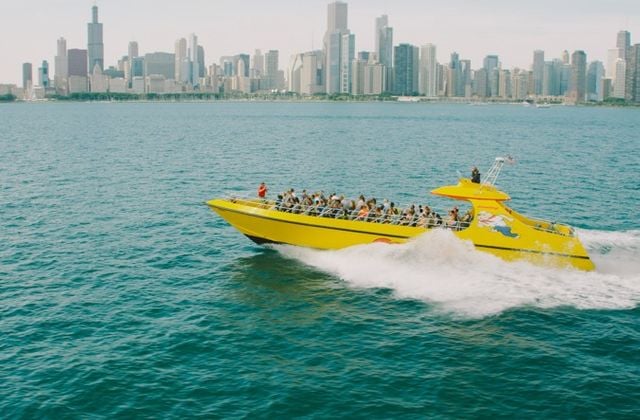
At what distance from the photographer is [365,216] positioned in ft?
105

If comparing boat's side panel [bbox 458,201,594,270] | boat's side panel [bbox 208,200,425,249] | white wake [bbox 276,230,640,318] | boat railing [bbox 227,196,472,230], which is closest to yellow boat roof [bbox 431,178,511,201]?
boat's side panel [bbox 458,201,594,270]

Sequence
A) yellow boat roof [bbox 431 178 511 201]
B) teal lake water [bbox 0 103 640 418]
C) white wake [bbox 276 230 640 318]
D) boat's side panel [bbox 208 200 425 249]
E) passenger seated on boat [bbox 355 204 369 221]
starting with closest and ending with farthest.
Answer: teal lake water [bbox 0 103 640 418] < white wake [bbox 276 230 640 318] < yellow boat roof [bbox 431 178 511 201] < boat's side panel [bbox 208 200 425 249] < passenger seated on boat [bbox 355 204 369 221]

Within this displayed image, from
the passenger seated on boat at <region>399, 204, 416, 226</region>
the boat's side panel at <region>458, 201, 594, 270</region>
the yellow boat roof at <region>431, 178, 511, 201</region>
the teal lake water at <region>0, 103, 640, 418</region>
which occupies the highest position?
the yellow boat roof at <region>431, 178, 511, 201</region>

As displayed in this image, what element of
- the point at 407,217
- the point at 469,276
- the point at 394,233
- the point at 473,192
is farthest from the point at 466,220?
the point at 469,276

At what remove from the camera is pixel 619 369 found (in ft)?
70.0

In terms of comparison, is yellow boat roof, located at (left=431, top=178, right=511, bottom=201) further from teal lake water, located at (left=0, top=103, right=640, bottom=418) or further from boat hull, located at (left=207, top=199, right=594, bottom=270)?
teal lake water, located at (left=0, top=103, right=640, bottom=418)

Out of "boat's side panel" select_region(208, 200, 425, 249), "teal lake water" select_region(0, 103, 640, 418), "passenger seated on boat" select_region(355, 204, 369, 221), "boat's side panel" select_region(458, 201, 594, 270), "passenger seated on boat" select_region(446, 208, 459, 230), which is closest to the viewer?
"teal lake water" select_region(0, 103, 640, 418)

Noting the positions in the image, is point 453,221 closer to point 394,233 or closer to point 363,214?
point 394,233

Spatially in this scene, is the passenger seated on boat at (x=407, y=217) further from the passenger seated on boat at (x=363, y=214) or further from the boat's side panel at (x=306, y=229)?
the passenger seated on boat at (x=363, y=214)

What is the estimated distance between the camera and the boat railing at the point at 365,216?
31219 mm

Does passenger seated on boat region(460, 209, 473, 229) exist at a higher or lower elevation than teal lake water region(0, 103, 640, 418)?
higher

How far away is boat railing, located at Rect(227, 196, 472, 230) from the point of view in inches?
1229

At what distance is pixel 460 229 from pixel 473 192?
1.72m

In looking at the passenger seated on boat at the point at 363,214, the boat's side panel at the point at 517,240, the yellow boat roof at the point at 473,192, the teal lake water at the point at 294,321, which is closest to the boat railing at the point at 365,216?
the passenger seated on boat at the point at 363,214
